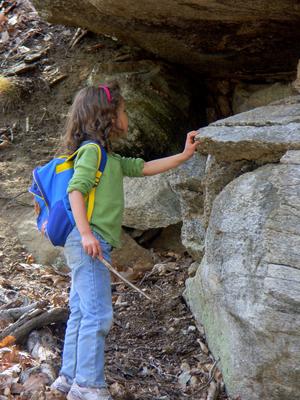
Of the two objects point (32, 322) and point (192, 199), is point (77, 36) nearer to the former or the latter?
point (192, 199)

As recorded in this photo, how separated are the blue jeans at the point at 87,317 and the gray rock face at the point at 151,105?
2.55 meters

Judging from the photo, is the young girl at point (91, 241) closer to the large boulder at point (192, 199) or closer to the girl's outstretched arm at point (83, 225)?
the girl's outstretched arm at point (83, 225)

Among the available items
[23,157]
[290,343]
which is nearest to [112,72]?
[23,157]

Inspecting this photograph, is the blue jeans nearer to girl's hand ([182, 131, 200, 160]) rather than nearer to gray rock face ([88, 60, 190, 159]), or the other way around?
girl's hand ([182, 131, 200, 160])

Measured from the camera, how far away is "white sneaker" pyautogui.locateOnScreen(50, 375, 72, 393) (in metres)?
3.72

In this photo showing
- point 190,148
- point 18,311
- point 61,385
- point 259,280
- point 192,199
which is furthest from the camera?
point 192,199

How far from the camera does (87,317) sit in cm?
366

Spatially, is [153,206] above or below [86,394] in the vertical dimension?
above

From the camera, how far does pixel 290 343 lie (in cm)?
334

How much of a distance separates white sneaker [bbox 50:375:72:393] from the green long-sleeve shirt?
0.80 metres

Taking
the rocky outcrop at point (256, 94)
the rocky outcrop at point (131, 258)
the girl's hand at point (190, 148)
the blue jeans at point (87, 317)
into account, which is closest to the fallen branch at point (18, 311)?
the blue jeans at point (87, 317)

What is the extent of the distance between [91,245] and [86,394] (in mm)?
790

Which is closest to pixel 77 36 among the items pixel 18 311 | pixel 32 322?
pixel 18 311

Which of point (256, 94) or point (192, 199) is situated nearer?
point (192, 199)
